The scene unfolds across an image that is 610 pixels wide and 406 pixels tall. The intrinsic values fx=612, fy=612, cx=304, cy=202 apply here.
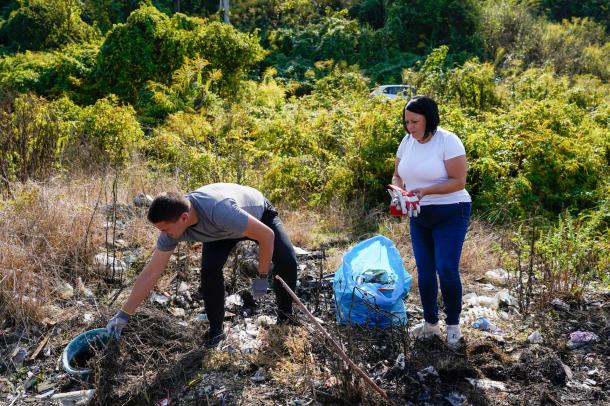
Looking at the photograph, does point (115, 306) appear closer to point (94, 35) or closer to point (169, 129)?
point (169, 129)

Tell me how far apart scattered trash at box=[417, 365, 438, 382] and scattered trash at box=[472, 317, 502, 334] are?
73cm

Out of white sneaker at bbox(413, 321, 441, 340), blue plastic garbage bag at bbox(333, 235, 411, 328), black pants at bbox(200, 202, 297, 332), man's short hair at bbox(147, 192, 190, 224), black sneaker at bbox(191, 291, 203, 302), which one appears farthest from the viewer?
black sneaker at bbox(191, 291, 203, 302)

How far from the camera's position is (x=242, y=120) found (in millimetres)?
7746

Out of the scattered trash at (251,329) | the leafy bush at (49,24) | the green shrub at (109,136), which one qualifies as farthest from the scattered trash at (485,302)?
the leafy bush at (49,24)

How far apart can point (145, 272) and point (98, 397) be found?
67cm

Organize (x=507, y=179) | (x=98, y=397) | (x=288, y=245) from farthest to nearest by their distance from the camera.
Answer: (x=507, y=179)
(x=288, y=245)
(x=98, y=397)

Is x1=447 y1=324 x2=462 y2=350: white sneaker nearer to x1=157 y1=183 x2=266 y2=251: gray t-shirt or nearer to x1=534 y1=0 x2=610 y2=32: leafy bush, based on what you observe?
x1=157 y1=183 x2=266 y2=251: gray t-shirt

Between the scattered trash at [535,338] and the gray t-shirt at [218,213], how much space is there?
180 cm

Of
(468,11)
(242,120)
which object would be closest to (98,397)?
(242,120)

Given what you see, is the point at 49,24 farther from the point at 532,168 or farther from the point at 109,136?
the point at 532,168

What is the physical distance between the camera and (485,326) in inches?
150

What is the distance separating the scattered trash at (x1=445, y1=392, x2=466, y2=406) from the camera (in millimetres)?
3051

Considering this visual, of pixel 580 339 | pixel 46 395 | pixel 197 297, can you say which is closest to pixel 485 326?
pixel 580 339

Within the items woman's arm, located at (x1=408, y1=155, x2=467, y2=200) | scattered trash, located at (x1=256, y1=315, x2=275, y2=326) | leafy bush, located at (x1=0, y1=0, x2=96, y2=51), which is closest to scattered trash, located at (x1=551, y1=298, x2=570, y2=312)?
woman's arm, located at (x1=408, y1=155, x2=467, y2=200)
